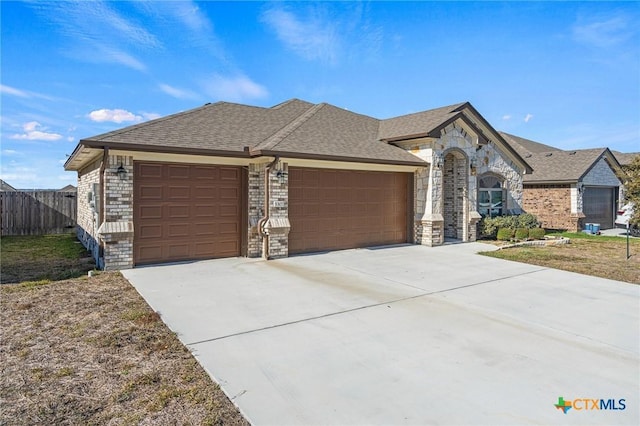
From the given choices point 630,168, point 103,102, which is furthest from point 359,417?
point 630,168

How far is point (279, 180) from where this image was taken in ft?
33.9

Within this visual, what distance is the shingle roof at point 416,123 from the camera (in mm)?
13211

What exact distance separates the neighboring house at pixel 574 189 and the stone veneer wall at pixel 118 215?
20.4 metres

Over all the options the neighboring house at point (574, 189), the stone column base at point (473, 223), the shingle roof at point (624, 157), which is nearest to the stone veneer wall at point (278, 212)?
the stone column base at point (473, 223)

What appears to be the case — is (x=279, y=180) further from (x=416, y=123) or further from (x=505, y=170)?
(x=505, y=170)

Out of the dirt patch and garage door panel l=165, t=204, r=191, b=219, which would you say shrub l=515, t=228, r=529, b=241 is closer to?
garage door panel l=165, t=204, r=191, b=219

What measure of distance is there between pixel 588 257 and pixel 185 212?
39.1 ft

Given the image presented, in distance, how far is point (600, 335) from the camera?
4.96m

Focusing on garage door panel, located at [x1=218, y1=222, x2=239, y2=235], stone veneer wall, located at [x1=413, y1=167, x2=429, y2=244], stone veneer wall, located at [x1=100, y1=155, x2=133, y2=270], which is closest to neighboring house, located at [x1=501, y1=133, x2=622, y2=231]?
stone veneer wall, located at [x1=413, y1=167, x2=429, y2=244]

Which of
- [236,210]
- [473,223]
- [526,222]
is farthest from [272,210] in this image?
[526,222]

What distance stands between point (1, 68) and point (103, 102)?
6.34 metres

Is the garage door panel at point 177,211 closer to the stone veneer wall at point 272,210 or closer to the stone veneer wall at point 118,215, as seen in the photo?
the stone veneer wall at point 118,215

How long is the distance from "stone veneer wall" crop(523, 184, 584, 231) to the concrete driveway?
13373 mm

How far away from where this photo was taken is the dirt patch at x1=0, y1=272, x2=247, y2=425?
3.03 metres
